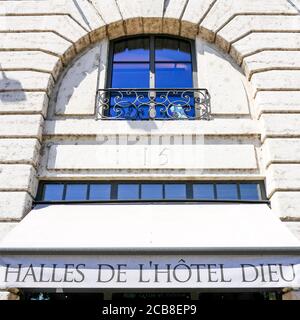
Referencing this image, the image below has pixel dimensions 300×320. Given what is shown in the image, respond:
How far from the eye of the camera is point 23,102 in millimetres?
6406

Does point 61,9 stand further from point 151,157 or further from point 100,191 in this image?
point 100,191

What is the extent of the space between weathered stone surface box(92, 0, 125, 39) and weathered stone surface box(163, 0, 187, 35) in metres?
0.89

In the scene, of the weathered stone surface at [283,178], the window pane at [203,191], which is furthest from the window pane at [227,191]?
the weathered stone surface at [283,178]

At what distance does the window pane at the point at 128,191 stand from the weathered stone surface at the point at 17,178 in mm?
1346

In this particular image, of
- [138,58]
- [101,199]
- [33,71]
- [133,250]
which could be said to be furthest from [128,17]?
[133,250]

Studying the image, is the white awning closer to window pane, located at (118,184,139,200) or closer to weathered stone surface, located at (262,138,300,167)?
window pane, located at (118,184,139,200)

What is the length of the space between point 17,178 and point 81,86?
84.8 inches

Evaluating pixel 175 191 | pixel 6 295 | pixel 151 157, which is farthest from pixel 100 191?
pixel 6 295

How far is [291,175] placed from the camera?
18.7 ft

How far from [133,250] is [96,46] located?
464 cm

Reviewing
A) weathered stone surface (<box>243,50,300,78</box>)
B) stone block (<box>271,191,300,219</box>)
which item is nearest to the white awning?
stone block (<box>271,191,300,219</box>)

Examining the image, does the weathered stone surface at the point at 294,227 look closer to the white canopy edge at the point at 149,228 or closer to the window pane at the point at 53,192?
the white canopy edge at the point at 149,228

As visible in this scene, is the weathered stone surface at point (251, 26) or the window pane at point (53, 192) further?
the weathered stone surface at point (251, 26)

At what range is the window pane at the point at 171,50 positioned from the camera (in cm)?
748
